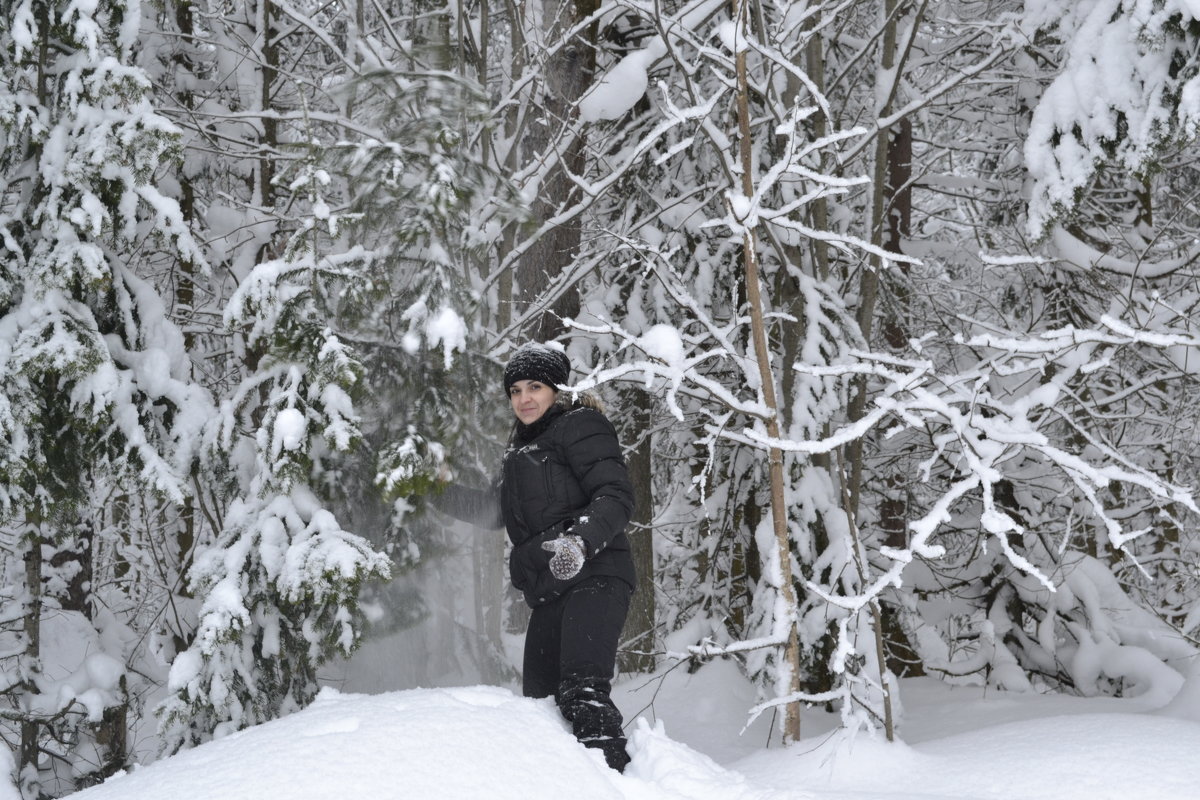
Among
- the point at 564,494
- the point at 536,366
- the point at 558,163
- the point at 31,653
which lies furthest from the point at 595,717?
the point at 558,163

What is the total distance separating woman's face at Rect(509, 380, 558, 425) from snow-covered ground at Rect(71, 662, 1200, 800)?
123cm

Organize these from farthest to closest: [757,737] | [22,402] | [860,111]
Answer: [860,111] < [757,737] < [22,402]

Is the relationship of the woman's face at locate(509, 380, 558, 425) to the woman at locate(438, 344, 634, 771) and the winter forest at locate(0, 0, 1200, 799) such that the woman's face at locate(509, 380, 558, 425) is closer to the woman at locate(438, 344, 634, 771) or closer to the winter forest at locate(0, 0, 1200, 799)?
the woman at locate(438, 344, 634, 771)

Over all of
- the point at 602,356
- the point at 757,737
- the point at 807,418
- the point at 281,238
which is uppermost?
the point at 281,238

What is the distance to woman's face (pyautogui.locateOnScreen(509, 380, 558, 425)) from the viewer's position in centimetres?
439

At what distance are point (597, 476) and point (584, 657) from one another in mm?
749

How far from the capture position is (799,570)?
618 centimetres

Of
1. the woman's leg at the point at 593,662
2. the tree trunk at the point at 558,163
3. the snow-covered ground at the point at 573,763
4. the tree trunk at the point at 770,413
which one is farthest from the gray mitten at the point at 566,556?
the tree trunk at the point at 558,163

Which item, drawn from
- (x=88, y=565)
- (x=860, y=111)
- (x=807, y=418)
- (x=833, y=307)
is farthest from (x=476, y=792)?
(x=860, y=111)

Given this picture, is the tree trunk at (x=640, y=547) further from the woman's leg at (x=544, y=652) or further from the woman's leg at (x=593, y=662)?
the woman's leg at (x=593, y=662)

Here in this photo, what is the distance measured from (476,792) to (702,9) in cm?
526

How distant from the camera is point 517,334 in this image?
640 centimetres

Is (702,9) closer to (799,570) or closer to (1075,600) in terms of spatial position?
(799,570)

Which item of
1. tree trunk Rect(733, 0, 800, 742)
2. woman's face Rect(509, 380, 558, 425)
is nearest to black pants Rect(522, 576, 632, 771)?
tree trunk Rect(733, 0, 800, 742)
